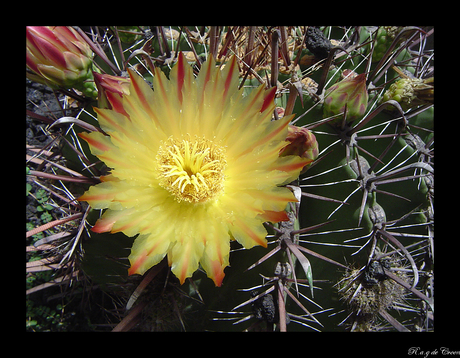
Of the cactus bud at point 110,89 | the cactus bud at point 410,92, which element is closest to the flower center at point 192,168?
the cactus bud at point 110,89

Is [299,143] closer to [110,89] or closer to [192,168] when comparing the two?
[192,168]

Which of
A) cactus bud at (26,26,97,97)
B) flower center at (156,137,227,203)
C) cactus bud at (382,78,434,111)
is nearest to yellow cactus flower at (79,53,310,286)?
flower center at (156,137,227,203)

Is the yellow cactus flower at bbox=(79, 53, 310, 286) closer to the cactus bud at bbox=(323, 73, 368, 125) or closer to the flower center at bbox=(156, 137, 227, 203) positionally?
the flower center at bbox=(156, 137, 227, 203)

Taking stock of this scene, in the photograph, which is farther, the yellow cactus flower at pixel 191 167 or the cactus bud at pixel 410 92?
the cactus bud at pixel 410 92

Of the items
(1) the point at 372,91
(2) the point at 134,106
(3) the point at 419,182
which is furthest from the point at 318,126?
(2) the point at 134,106

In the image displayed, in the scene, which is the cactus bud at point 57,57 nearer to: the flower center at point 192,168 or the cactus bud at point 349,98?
the flower center at point 192,168
